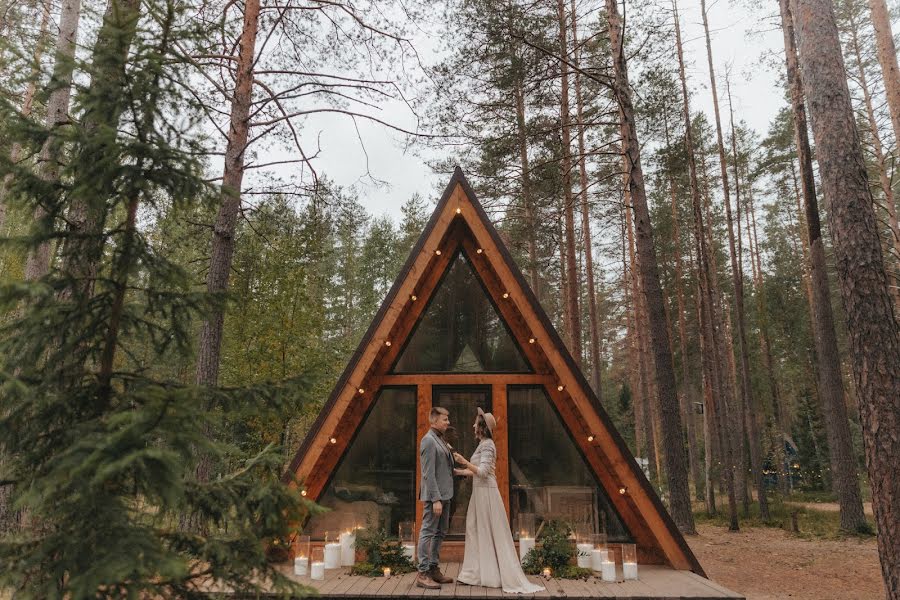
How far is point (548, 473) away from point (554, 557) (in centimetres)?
98

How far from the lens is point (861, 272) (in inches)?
183

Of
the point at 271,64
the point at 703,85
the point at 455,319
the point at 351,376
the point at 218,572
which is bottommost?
the point at 218,572

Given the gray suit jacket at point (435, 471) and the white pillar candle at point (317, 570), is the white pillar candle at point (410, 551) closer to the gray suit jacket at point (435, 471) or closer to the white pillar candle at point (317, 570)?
the white pillar candle at point (317, 570)

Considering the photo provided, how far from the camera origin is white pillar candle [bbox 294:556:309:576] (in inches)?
221

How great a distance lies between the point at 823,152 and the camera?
16.5 ft

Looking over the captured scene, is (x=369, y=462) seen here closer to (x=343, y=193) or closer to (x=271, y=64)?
(x=343, y=193)

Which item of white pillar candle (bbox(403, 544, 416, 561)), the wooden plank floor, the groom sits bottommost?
the wooden plank floor

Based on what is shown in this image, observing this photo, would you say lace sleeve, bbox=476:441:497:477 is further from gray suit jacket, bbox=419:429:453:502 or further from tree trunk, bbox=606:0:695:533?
tree trunk, bbox=606:0:695:533

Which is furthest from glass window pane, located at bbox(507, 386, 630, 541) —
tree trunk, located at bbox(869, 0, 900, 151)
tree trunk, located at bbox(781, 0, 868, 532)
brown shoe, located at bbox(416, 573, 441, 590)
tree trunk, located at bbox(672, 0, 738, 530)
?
tree trunk, located at bbox(869, 0, 900, 151)

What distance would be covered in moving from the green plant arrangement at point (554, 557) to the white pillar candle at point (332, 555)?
2135 mm

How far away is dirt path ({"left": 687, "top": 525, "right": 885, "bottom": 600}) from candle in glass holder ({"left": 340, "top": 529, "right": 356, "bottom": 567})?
4936 millimetres

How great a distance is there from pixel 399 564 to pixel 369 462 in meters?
1.25

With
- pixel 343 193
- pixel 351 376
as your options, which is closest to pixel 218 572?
pixel 351 376

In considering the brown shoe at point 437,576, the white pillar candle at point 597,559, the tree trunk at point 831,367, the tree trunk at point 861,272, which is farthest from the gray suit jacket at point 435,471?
the tree trunk at point 831,367
